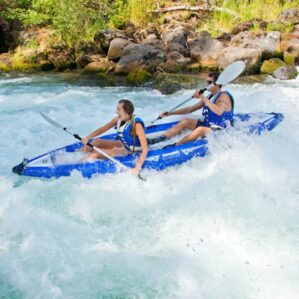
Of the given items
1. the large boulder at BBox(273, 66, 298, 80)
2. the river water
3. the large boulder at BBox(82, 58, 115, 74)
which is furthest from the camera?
the large boulder at BBox(82, 58, 115, 74)

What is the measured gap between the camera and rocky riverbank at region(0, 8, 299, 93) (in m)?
9.16

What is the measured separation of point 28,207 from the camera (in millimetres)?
3961

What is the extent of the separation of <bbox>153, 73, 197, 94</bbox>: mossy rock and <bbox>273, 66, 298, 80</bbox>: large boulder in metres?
1.76

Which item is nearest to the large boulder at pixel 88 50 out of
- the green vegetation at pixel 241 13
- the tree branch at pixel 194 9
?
the tree branch at pixel 194 9

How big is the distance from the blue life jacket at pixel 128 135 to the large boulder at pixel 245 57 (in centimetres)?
541

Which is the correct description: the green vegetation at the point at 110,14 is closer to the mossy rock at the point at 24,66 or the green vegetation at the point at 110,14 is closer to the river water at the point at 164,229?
the mossy rock at the point at 24,66

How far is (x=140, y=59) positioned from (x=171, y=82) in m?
1.50

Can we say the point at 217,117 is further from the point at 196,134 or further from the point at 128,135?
the point at 128,135

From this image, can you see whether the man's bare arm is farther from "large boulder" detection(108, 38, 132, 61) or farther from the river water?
"large boulder" detection(108, 38, 132, 61)

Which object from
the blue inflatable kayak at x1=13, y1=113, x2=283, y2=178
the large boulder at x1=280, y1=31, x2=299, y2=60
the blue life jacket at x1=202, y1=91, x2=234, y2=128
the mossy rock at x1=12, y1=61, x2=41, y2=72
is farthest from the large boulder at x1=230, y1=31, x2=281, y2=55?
the blue inflatable kayak at x1=13, y1=113, x2=283, y2=178

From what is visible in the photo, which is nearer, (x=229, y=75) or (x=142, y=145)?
(x=142, y=145)

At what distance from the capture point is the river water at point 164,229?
9.97ft

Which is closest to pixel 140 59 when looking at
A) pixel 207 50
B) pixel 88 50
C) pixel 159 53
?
pixel 159 53

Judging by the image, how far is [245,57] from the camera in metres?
9.15
